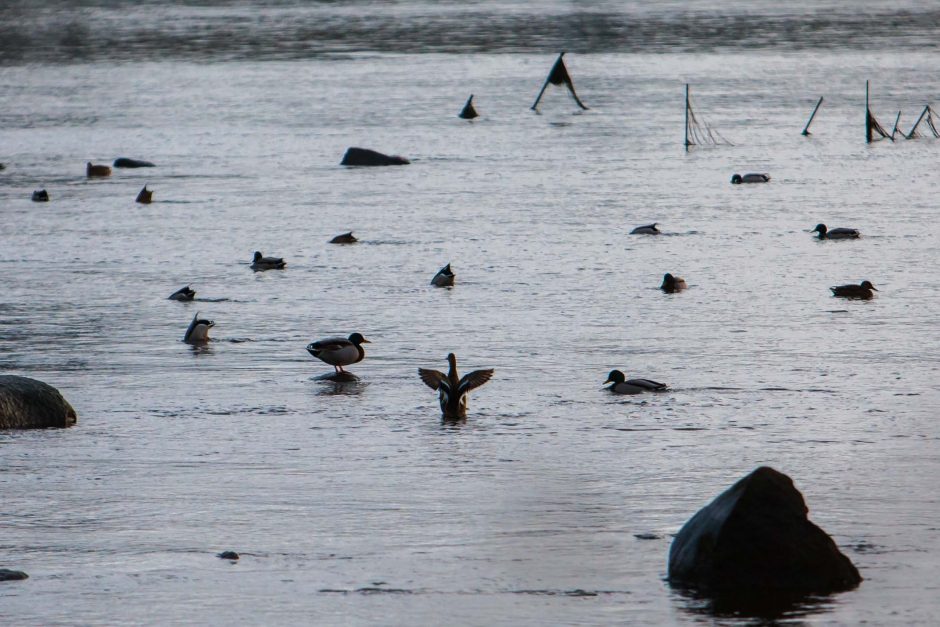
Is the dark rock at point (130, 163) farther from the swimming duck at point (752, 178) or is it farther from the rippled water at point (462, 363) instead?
the swimming duck at point (752, 178)

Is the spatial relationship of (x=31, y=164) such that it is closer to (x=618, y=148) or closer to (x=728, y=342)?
(x=618, y=148)

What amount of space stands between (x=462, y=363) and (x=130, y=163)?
27109mm

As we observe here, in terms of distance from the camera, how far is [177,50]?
97.2m

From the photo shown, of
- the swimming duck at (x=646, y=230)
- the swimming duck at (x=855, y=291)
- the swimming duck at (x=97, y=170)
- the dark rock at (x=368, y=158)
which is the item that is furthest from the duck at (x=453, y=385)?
the swimming duck at (x=97, y=170)

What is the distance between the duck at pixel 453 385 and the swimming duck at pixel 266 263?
1099cm

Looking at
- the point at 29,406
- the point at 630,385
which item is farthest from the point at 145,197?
the point at 630,385

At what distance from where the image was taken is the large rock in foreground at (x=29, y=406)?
19250mm

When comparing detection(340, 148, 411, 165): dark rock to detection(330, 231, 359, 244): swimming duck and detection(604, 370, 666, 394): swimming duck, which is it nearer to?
detection(330, 231, 359, 244): swimming duck

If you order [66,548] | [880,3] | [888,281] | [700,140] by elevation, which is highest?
[66,548]

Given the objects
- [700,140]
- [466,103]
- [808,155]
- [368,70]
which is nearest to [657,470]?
[808,155]

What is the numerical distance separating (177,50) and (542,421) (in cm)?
8140

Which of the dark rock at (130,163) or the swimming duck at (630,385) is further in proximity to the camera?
the dark rock at (130,163)

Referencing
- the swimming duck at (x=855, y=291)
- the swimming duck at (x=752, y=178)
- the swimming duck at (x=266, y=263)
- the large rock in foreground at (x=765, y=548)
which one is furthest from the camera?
the swimming duck at (x=752, y=178)

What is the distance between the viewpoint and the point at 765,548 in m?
13.3
